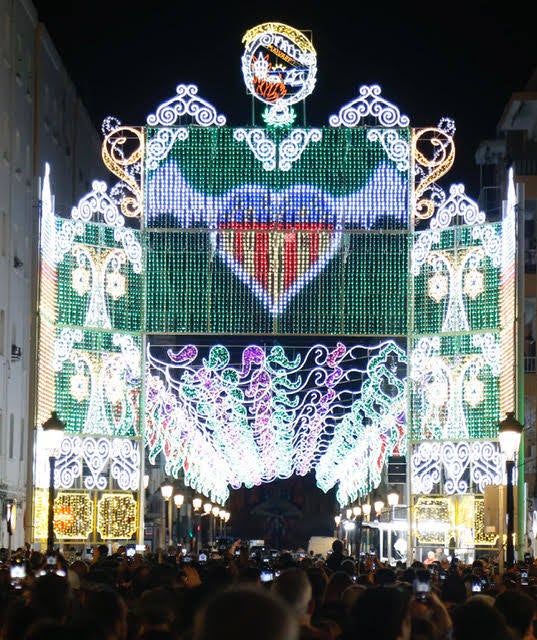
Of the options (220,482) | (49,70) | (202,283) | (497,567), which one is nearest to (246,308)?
(202,283)

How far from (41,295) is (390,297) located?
8.20 meters

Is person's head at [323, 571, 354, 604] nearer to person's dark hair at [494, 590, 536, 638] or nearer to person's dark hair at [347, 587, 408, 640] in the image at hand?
person's dark hair at [494, 590, 536, 638]

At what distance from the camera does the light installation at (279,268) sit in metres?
37.9

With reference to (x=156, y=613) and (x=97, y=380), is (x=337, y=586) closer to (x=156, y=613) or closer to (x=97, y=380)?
(x=156, y=613)

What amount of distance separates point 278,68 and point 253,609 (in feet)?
113

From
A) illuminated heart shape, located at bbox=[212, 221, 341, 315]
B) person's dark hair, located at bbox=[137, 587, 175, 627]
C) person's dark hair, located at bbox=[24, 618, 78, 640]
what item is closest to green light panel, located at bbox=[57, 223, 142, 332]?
illuminated heart shape, located at bbox=[212, 221, 341, 315]

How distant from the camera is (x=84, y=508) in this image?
125 ft

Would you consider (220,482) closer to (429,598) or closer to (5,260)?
(5,260)

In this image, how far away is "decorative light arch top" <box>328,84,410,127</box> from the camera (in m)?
38.5

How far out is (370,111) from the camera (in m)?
38.7

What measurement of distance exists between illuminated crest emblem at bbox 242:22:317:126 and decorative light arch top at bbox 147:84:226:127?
1.10 meters

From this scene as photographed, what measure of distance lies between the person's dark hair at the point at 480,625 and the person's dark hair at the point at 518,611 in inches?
143

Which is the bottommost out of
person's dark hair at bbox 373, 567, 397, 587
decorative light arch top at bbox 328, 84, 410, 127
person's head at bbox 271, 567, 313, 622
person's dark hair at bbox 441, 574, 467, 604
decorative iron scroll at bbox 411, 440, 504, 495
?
person's dark hair at bbox 441, 574, 467, 604

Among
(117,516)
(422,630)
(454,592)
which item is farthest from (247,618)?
(117,516)
